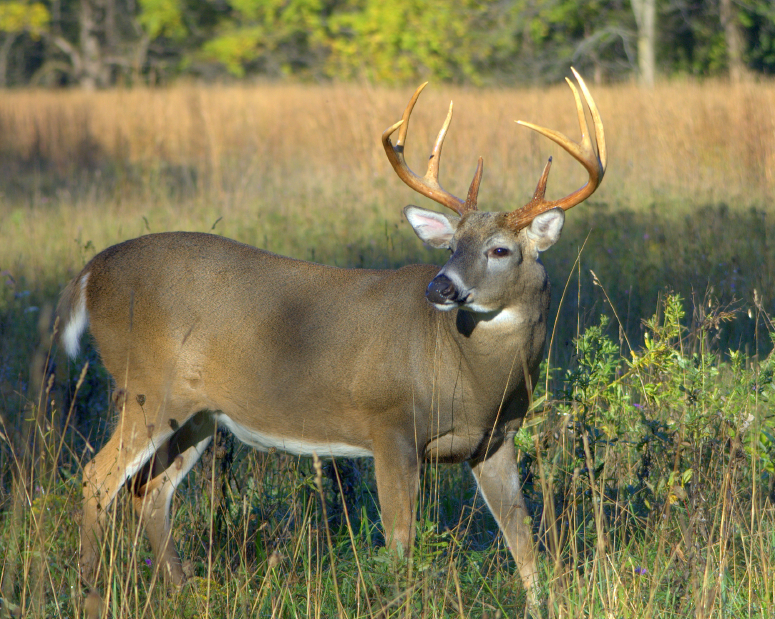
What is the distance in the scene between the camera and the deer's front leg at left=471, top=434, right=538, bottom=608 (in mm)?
3090

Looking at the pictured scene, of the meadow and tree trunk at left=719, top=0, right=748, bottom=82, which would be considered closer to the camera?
the meadow

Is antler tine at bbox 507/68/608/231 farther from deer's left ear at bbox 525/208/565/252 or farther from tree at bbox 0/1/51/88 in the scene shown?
tree at bbox 0/1/51/88

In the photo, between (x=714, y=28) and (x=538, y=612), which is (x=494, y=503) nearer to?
(x=538, y=612)

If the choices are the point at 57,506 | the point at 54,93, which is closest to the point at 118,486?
the point at 57,506

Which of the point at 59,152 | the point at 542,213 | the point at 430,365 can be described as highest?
the point at 542,213

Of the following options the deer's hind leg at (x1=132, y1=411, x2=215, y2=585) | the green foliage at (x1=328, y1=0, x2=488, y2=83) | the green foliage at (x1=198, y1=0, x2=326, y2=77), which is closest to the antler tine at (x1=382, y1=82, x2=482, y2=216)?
the deer's hind leg at (x1=132, y1=411, x2=215, y2=585)

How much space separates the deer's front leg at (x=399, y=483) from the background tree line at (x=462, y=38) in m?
13.9

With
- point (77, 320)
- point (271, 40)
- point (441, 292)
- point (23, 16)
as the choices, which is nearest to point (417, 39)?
point (271, 40)

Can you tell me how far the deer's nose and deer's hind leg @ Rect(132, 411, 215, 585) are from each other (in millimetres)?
A: 1089

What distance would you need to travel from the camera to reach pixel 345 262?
6414 mm

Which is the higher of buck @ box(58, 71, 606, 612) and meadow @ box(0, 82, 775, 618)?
buck @ box(58, 71, 606, 612)

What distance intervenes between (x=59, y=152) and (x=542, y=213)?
456 inches

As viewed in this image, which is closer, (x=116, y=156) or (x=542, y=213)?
(x=542, y=213)

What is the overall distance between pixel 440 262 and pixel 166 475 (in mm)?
3139
